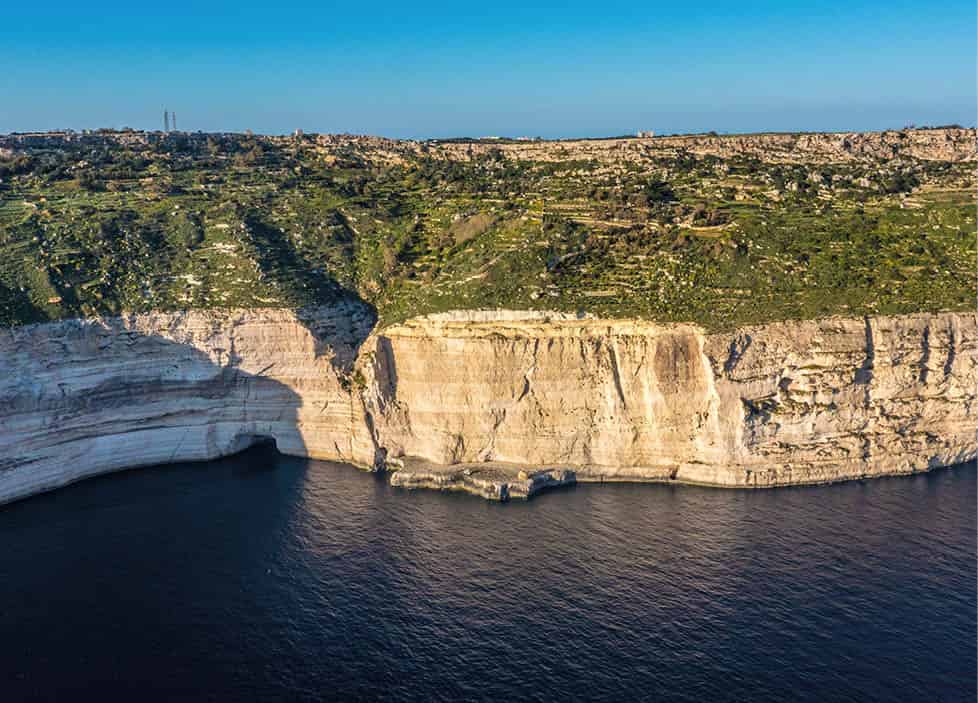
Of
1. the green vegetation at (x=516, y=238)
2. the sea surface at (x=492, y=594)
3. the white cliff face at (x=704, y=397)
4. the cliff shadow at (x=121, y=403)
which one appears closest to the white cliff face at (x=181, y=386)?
the cliff shadow at (x=121, y=403)

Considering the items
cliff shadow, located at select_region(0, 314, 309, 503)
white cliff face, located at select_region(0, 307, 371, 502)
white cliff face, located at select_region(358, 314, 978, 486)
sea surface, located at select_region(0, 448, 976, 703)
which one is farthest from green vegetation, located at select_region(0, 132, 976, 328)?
sea surface, located at select_region(0, 448, 976, 703)

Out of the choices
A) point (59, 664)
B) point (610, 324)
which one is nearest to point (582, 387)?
point (610, 324)

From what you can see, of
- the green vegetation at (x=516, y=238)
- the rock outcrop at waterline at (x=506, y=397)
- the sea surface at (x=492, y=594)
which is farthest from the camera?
the green vegetation at (x=516, y=238)

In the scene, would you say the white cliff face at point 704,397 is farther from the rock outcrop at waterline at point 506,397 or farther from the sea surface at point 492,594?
the sea surface at point 492,594

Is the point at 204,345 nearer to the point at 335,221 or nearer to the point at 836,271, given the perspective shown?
the point at 335,221

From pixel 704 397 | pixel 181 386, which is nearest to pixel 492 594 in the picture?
pixel 704 397

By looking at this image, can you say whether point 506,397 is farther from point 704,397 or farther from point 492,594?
point 492,594
